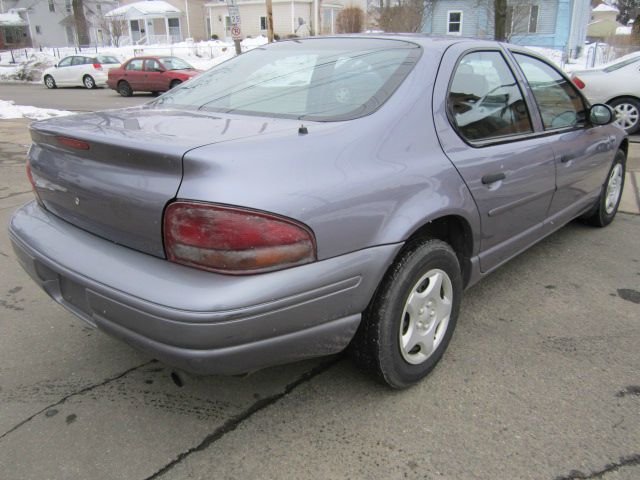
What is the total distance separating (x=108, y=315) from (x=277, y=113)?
1.20 meters

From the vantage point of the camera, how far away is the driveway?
212 centimetres

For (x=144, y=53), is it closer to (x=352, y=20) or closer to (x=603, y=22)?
(x=352, y=20)

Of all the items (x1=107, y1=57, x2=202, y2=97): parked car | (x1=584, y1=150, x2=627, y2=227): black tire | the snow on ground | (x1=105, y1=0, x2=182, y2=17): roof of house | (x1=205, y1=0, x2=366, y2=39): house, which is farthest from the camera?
(x1=105, y1=0, x2=182, y2=17): roof of house

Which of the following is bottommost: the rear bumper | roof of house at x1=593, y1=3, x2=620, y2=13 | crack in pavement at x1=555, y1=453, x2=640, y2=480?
crack in pavement at x1=555, y1=453, x2=640, y2=480

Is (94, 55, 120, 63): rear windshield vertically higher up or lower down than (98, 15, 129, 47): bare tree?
lower down

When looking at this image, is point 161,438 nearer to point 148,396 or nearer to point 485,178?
point 148,396

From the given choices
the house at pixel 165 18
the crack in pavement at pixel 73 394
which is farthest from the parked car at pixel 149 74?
the house at pixel 165 18

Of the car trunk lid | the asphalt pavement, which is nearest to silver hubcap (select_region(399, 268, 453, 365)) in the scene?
the car trunk lid

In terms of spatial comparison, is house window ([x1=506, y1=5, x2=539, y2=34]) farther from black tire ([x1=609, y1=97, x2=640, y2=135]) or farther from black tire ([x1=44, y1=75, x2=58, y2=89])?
black tire ([x1=44, y1=75, x2=58, y2=89])

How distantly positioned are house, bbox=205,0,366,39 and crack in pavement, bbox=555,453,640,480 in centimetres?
3837

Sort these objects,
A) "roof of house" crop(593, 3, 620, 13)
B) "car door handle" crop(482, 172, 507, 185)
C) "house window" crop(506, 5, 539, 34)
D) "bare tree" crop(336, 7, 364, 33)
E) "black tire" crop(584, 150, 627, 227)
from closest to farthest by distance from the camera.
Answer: "car door handle" crop(482, 172, 507, 185) < "black tire" crop(584, 150, 627, 227) < "house window" crop(506, 5, 539, 34) < "bare tree" crop(336, 7, 364, 33) < "roof of house" crop(593, 3, 620, 13)

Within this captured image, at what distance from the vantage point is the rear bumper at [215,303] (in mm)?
1853

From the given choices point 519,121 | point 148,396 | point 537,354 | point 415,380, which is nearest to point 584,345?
point 537,354

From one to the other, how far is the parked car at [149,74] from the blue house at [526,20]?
14.2 m
